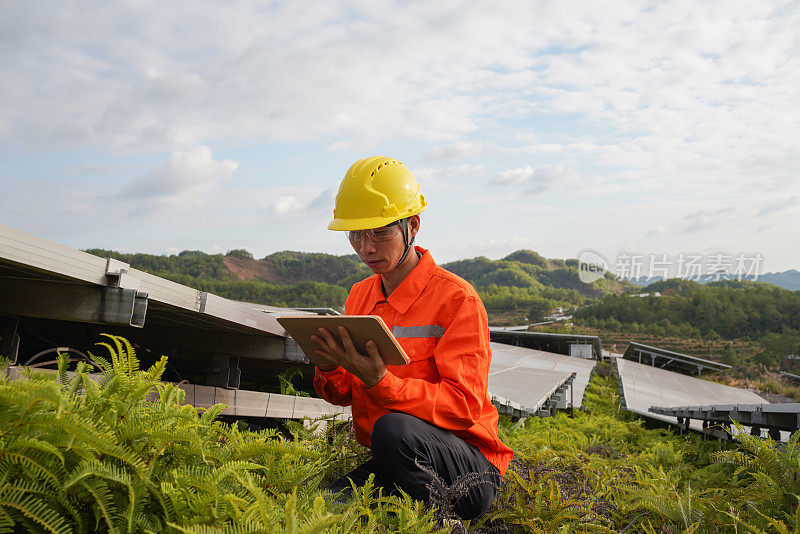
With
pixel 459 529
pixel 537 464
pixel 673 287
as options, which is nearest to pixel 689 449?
pixel 537 464

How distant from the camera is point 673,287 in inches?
3612

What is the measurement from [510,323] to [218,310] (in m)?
67.1

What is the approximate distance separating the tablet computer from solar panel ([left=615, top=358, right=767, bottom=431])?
8783 millimetres

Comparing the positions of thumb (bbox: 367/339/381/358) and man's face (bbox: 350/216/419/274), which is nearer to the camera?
thumb (bbox: 367/339/381/358)

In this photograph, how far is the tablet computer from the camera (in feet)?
7.42

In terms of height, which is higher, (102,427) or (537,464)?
(102,427)

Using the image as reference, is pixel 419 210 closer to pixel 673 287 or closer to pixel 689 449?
pixel 689 449

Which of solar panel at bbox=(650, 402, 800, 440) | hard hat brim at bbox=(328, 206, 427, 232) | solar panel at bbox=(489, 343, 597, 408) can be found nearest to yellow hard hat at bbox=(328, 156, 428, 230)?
hard hat brim at bbox=(328, 206, 427, 232)

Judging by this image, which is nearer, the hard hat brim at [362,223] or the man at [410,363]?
the man at [410,363]

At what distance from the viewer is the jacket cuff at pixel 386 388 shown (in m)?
2.46

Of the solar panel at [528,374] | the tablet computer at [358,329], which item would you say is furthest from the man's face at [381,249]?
the solar panel at [528,374]

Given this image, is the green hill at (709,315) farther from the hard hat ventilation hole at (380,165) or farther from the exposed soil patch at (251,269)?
the exposed soil patch at (251,269)

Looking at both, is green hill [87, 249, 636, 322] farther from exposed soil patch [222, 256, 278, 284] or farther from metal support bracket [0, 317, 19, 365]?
metal support bracket [0, 317, 19, 365]

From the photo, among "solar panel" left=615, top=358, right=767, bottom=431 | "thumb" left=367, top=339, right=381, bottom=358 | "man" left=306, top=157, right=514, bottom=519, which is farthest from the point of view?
"solar panel" left=615, top=358, right=767, bottom=431
